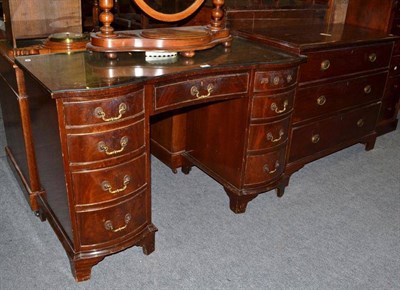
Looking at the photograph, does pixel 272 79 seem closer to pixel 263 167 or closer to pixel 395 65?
pixel 263 167

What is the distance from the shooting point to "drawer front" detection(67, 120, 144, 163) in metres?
1.67

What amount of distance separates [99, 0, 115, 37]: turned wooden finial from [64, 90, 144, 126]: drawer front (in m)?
0.39

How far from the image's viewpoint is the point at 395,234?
239 centimetres

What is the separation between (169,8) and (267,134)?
2.99 ft

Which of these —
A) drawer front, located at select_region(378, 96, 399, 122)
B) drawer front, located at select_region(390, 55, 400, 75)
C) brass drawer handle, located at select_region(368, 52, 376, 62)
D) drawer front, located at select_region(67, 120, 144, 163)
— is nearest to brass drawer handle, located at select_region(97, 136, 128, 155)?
drawer front, located at select_region(67, 120, 144, 163)

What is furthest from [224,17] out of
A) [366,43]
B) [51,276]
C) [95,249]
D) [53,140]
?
[51,276]

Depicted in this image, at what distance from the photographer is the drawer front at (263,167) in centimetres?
239

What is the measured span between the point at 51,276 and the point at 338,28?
247 centimetres

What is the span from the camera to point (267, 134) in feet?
7.67

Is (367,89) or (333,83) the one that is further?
(367,89)

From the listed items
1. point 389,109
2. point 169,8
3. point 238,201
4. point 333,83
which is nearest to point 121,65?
point 169,8

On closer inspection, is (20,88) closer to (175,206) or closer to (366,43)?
(175,206)

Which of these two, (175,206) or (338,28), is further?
(338,28)

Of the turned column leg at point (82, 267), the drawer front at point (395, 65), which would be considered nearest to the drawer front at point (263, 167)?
the turned column leg at point (82, 267)
